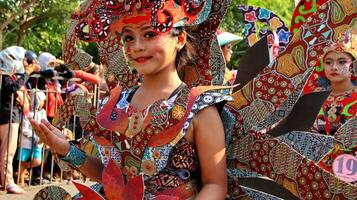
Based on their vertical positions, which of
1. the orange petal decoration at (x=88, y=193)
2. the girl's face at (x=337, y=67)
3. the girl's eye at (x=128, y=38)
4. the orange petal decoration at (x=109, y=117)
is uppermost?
the girl's eye at (x=128, y=38)

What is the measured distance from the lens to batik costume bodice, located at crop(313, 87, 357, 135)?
3913mm

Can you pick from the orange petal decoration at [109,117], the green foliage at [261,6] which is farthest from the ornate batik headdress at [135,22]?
the green foliage at [261,6]

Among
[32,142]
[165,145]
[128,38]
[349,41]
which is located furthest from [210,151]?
[32,142]

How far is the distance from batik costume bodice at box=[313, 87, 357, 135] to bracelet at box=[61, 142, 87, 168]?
1.85 metres

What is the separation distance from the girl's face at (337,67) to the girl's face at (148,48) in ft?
5.92

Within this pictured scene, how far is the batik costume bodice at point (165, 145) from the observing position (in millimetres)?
2211

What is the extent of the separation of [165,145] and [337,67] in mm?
2068

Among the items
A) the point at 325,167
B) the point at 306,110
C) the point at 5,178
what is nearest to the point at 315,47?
the point at 306,110

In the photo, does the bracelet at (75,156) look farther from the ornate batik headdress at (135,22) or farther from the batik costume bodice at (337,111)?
the batik costume bodice at (337,111)

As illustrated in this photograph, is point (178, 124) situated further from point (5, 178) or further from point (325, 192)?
point (5, 178)

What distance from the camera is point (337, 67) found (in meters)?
3.97

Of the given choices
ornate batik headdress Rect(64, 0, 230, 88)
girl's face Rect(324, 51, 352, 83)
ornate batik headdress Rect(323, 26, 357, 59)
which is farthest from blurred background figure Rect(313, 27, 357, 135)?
ornate batik headdress Rect(64, 0, 230, 88)

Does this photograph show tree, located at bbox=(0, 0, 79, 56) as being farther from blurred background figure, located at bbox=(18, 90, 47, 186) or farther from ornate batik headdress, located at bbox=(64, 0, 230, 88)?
ornate batik headdress, located at bbox=(64, 0, 230, 88)

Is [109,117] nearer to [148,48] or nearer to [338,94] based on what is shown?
[148,48]
